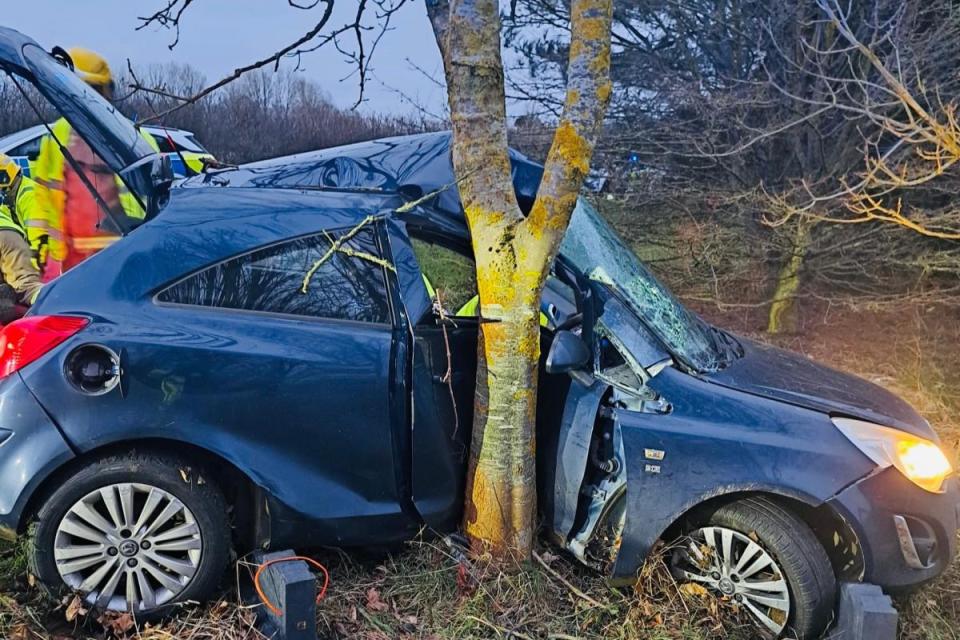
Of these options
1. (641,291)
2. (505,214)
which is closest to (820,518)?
(641,291)

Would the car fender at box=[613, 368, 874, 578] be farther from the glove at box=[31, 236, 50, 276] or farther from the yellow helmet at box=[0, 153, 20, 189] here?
the yellow helmet at box=[0, 153, 20, 189]

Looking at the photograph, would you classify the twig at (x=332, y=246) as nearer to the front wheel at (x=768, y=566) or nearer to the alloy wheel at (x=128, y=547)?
the alloy wheel at (x=128, y=547)

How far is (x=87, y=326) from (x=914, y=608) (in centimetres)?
349

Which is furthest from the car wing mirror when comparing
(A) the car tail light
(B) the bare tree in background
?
(B) the bare tree in background

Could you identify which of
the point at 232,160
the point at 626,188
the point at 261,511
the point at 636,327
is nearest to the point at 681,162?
the point at 626,188

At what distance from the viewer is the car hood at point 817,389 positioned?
3.01 metres

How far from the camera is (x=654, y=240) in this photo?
8.83 m

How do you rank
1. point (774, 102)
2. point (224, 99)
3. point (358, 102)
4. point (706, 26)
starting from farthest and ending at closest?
1. point (224, 99)
2. point (706, 26)
3. point (774, 102)
4. point (358, 102)

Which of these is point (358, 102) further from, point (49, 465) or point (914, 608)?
point (914, 608)

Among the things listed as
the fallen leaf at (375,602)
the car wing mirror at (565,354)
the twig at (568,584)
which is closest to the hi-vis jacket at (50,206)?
the fallen leaf at (375,602)

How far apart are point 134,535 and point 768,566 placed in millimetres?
2391

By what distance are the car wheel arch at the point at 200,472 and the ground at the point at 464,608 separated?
19 cm

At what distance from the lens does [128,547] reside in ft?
8.99

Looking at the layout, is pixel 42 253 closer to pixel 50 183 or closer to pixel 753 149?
pixel 50 183
